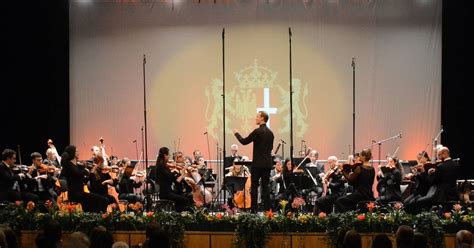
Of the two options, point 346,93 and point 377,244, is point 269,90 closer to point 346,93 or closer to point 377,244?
point 346,93

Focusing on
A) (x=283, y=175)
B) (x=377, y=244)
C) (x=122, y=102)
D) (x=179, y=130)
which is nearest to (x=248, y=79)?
(x=179, y=130)

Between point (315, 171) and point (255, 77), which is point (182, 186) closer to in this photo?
point (315, 171)

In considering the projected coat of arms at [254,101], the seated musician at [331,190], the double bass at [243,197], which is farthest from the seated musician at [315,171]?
the projected coat of arms at [254,101]

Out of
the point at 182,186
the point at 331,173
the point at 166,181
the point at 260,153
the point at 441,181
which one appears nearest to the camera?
the point at 441,181

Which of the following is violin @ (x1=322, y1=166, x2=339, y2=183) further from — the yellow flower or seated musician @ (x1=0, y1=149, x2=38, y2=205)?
seated musician @ (x1=0, y1=149, x2=38, y2=205)

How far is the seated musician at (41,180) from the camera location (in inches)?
444

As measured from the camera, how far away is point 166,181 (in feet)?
34.0

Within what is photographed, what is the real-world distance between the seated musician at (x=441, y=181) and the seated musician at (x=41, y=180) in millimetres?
5830

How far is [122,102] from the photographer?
1609 cm

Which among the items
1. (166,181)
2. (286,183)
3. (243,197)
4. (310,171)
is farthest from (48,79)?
(310,171)

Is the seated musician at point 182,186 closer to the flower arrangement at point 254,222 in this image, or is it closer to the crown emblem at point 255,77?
the flower arrangement at point 254,222

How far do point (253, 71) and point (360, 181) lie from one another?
651cm

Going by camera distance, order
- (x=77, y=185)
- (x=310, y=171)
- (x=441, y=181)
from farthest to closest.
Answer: (x=310, y=171) < (x=77, y=185) < (x=441, y=181)

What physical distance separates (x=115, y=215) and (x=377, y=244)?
4.16 metres
